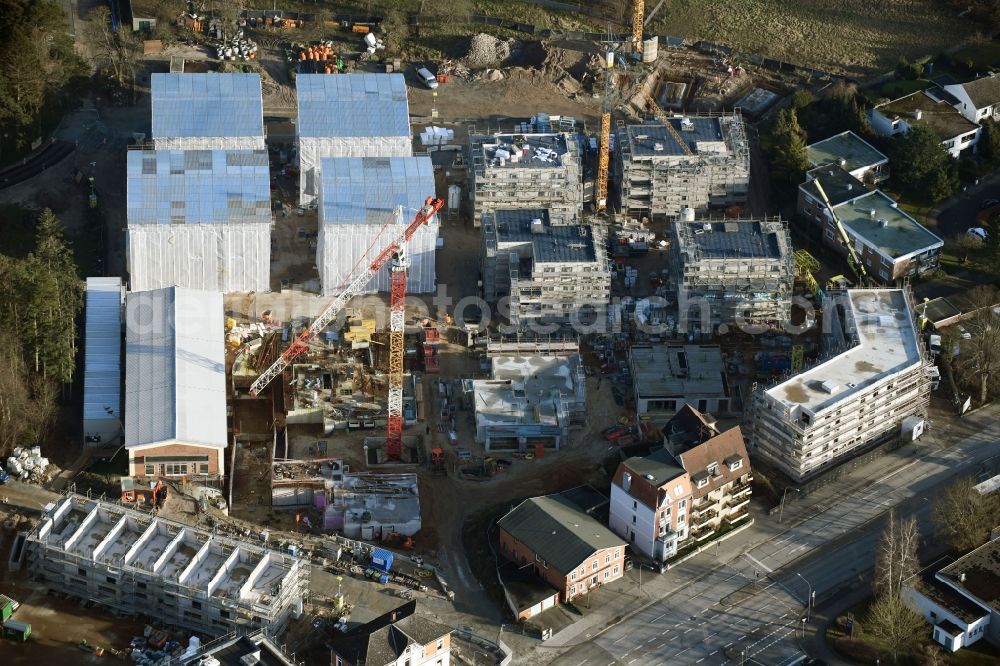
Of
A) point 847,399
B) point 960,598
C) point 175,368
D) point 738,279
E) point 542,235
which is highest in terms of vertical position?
point 542,235

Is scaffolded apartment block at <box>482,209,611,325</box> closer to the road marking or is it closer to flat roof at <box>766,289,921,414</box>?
flat roof at <box>766,289,921,414</box>

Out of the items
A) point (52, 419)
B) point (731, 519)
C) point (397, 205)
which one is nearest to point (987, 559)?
point (731, 519)

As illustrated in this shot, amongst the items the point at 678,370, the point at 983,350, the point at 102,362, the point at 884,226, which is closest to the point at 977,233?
the point at 884,226

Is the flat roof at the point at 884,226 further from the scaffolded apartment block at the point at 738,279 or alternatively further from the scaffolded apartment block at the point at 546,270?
the scaffolded apartment block at the point at 546,270

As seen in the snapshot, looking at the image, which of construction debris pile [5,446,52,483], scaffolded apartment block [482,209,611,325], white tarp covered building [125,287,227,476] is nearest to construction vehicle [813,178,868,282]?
scaffolded apartment block [482,209,611,325]

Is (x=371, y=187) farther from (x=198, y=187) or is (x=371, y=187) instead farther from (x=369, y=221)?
(x=198, y=187)

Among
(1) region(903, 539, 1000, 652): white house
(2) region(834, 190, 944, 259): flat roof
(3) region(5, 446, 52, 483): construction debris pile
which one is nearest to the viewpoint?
(1) region(903, 539, 1000, 652): white house

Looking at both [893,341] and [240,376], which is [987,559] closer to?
[893,341]
